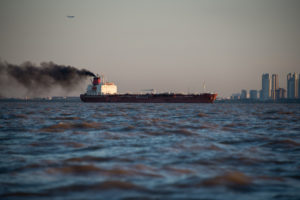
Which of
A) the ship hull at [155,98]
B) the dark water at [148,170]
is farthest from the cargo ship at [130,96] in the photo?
the dark water at [148,170]

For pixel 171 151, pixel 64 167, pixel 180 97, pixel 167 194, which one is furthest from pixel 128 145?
pixel 180 97

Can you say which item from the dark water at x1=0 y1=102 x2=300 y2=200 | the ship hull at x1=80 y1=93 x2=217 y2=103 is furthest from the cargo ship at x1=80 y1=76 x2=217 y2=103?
the dark water at x1=0 y1=102 x2=300 y2=200

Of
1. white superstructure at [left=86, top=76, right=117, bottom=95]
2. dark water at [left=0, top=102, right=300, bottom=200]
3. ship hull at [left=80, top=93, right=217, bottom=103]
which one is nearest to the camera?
dark water at [left=0, top=102, right=300, bottom=200]

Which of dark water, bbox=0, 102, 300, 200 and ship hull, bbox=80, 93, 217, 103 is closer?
dark water, bbox=0, 102, 300, 200

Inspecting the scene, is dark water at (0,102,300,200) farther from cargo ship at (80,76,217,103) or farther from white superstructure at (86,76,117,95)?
white superstructure at (86,76,117,95)

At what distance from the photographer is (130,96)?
76500mm

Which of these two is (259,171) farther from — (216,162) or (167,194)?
(167,194)

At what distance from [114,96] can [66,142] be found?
69.4 metres

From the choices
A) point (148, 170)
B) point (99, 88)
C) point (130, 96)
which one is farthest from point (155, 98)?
point (148, 170)

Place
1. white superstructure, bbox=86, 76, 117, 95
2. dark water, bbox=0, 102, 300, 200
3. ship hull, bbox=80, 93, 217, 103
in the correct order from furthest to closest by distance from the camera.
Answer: white superstructure, bbox=86, 76, 117, 95 → ship hull, bbox=80, 93, 217, 103 → dark water, bbox=0, 102, 300, 200

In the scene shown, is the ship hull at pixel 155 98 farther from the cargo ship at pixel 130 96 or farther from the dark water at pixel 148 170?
the dark water at pixel 148 170

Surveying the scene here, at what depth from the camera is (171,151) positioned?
8078mm

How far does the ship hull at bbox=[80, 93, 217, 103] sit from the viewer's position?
235ft

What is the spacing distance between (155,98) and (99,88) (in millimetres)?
20659
